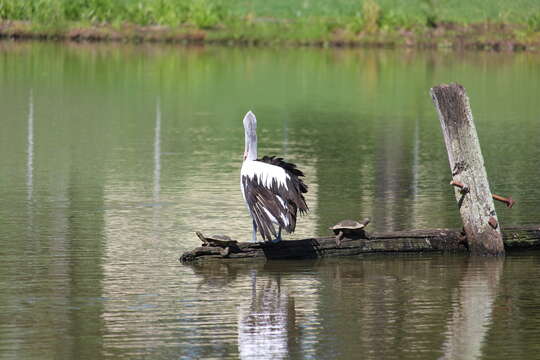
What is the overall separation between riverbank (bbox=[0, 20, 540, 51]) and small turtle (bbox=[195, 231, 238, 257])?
132 feet

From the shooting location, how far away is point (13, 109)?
2917 cm

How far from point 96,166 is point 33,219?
16.0 feet

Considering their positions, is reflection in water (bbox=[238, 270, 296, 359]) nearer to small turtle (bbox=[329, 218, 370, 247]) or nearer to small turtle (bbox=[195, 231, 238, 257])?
small turtle (bbox=[195, 231, 238, 257])

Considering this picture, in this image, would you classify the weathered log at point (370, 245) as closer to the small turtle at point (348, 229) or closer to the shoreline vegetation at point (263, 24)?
the small turtle at point (348, 229)

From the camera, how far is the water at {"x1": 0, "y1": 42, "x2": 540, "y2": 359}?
11.6m

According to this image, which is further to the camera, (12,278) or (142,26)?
(142,26)

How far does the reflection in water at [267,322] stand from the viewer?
Result: 36.6 feet

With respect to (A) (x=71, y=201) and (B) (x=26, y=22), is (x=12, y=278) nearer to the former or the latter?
(A) (x=71, y=201)

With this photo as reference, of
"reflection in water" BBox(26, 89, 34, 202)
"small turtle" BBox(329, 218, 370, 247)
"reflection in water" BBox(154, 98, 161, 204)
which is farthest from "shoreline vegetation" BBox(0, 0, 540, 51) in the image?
"small turtle" BBox(329, 218, 370, 247)

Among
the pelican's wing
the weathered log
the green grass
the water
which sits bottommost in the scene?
the water

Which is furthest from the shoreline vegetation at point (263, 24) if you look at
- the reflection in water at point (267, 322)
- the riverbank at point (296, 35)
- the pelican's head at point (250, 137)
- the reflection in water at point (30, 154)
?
the reflection in water at point (267, 322)

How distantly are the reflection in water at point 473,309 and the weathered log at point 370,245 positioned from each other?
33cm

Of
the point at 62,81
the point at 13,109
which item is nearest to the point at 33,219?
the point at 13,109

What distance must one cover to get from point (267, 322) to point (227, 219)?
489 centimetres
